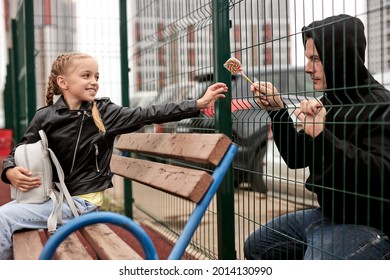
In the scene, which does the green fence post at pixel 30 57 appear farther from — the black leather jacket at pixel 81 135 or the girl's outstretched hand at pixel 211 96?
the girl's outstretched hand at pixel 211 96

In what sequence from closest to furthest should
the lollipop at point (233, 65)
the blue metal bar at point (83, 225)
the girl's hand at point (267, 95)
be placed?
the blue metal bar at point (83, 225), the girl's hand at point (267, 95), the lollipop at point (233, 65)

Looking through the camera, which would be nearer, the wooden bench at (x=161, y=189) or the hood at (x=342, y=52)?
the wooden bench at (x=161, y=189)

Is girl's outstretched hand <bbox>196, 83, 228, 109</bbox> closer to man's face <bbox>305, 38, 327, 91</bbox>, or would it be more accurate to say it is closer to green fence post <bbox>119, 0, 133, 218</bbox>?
man's face <bbox>305, 38, 327, 91</bbox>

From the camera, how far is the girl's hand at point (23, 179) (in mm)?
2564

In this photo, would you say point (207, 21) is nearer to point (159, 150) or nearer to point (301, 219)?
point (159, 150)

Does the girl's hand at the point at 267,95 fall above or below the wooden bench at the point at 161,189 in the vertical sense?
above

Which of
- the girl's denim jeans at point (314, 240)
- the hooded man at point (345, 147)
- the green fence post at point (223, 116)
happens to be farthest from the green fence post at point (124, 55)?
the hooded man at point (345, 147)

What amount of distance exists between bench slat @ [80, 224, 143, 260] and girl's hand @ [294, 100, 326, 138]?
0.83 meters

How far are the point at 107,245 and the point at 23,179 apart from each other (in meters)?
0.64

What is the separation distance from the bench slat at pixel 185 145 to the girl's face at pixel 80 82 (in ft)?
1.26

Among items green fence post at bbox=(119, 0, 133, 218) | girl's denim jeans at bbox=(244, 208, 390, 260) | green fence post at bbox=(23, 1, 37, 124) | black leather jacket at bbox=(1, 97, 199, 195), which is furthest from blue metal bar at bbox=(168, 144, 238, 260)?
green fence post at bbox=(23, 1, 37, 124)

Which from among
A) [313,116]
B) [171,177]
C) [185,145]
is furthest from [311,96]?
[171,177]

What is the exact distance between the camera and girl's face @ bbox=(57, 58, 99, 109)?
2.77 metres

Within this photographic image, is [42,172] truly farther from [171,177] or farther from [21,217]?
[171,177]
